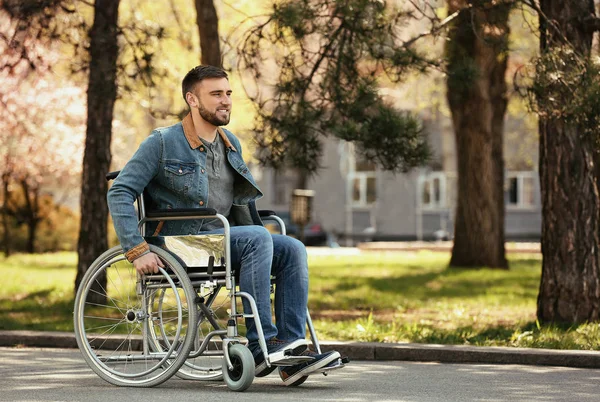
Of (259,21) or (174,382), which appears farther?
(259,21)

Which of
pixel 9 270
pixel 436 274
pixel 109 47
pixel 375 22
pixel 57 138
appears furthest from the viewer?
pixel 57 138

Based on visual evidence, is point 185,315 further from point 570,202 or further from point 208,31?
point 208,31

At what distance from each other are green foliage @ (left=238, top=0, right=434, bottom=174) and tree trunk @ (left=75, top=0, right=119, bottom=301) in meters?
1.55

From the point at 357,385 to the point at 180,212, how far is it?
1325mm

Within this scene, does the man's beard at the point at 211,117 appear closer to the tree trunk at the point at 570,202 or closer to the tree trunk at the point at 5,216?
the tree trunk at the point at 570,202

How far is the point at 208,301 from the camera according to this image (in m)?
6.23

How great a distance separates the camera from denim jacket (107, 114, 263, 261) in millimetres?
6195

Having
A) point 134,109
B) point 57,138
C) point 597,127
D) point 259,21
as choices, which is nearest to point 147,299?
point 597,127

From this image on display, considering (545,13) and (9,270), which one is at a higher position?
(545,13)

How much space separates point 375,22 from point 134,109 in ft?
59.1

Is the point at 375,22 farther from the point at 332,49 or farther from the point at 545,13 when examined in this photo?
the point at 545,13

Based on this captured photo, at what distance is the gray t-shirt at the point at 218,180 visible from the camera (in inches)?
253

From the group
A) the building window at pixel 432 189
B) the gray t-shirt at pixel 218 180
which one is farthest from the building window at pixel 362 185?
the gray t-shirt at pixel 218 180

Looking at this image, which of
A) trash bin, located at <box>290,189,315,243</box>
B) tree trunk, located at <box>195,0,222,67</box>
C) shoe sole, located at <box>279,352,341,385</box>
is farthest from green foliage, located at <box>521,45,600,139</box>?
trash bin, located at <box>290,189,315,243</box>
